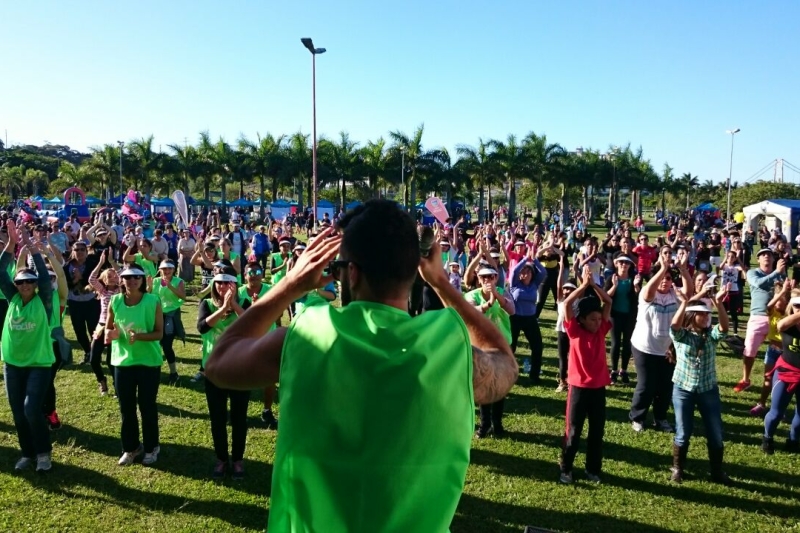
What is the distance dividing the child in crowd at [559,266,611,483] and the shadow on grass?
66cm

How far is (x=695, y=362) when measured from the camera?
18.5 feet

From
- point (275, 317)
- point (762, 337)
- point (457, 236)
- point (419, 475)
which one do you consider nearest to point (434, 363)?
point (419, 475)

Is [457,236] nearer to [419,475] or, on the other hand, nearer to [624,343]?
[624,343]

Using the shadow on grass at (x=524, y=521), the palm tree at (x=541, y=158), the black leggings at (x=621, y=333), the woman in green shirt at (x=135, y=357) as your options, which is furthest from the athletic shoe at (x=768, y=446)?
the palm tree at (x=541, y=158)

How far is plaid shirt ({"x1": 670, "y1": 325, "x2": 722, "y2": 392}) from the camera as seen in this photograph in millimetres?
5621

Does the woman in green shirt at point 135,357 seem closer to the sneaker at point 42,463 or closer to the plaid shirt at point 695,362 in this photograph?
the sneaker at point 42,463

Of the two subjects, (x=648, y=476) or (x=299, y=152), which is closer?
Result: (x=648, y=476)

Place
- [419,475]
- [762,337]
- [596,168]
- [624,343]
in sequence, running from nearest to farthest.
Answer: [419,475] → [762,337] → [624,343] → [596,168]

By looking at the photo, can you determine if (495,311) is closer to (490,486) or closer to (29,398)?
(490,486)

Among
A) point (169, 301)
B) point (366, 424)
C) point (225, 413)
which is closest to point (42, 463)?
point (225, 413)

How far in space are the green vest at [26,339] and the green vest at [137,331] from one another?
0.62 m

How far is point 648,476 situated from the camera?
5.91m

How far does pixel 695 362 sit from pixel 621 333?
3.44 m

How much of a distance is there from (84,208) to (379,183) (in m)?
20.3
